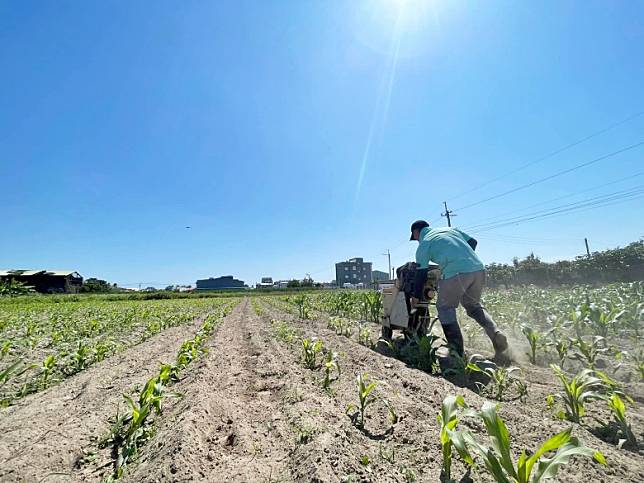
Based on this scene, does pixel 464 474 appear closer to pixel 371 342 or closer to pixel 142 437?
pixel 142 437

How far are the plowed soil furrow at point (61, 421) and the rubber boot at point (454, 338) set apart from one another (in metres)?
3.66

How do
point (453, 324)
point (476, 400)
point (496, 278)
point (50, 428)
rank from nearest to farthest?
1. point (50, 428)
2. point (476, 400)
3. point (453, 324)
4. point (496, 278)

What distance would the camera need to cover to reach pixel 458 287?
3768 mm

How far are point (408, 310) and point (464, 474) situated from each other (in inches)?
118

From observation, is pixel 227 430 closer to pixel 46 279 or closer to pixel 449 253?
pixel 449 253

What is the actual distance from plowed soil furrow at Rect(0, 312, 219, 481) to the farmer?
3.70m

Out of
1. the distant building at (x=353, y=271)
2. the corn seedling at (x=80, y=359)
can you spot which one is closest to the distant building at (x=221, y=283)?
the distant building at (x=353, y=271)

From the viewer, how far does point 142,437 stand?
83.0 inches

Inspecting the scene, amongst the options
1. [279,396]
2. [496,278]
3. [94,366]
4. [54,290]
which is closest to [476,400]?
[279,396]

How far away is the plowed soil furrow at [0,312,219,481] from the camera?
175cm

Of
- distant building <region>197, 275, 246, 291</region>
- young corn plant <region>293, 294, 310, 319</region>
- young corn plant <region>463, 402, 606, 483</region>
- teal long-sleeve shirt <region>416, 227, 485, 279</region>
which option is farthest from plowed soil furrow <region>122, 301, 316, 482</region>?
distant building <region>197, 275, 246, 291</region>

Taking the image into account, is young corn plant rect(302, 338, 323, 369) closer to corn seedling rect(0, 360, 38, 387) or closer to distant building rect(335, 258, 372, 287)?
corn seedling rect(0, 360, 38, 387)

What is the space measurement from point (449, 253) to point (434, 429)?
2.37 metres

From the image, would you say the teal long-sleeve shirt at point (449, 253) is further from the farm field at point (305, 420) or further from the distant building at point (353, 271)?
the distant building at point (353, 271)
